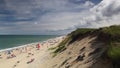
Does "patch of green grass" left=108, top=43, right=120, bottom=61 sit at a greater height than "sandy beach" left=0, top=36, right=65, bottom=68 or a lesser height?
greater

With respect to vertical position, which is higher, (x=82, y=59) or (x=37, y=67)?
(x=82, y=59)

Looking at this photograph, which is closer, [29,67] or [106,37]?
[106,37]

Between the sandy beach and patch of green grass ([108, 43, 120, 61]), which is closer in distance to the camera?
patch of green grass ([108, 43, 120, 61])

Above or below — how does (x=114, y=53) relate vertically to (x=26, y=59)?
above

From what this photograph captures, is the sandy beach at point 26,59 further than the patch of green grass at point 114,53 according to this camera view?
Yes

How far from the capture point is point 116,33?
81.1 feet

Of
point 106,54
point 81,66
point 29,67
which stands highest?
point 106,54

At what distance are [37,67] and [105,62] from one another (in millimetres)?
15865

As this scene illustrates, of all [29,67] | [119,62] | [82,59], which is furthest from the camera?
Result: [29,67]

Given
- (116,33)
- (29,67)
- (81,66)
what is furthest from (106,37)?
(29,67)

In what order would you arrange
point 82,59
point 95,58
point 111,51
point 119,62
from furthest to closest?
1. point 82,59
2. point 95,58
3. point 111,51
4. point 119,62

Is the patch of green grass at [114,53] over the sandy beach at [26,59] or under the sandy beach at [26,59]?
over

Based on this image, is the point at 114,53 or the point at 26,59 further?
the point at 26,59

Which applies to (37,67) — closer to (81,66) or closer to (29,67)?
(29,67)
